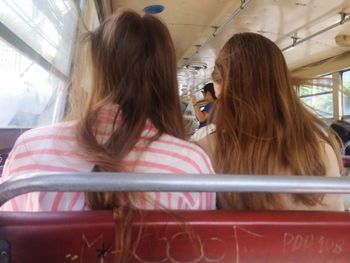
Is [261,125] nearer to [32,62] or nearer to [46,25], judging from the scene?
[32,62]

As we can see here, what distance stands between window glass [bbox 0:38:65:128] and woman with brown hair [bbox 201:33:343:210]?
2.19 ft

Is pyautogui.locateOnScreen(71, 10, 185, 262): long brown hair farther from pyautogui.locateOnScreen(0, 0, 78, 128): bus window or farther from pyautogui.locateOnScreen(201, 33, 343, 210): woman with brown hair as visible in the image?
pyautogui.locateOnScreen(0, 0, 78, 128): bus window

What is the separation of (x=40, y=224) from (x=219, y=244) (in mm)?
372

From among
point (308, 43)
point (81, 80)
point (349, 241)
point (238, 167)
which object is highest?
point (308, 43)

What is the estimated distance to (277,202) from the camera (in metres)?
1.17

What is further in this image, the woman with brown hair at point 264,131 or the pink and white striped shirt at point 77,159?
the woman with brown hair at point 264,131

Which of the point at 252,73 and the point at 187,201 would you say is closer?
the point at 187,201

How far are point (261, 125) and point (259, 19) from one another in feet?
12.0

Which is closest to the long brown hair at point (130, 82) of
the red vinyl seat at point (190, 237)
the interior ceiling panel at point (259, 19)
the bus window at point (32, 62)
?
the red vinyl seat at point (190, 237)

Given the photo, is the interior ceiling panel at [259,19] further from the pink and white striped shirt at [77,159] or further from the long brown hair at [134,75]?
the pink and white striped shirt at [77,159]

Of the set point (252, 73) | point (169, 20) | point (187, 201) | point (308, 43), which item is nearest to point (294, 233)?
point (187, 201)

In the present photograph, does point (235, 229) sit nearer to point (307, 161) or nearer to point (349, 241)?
point (349, 241)

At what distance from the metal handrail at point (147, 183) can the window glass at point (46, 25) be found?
92 cm

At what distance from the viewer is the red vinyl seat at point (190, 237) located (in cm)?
69
